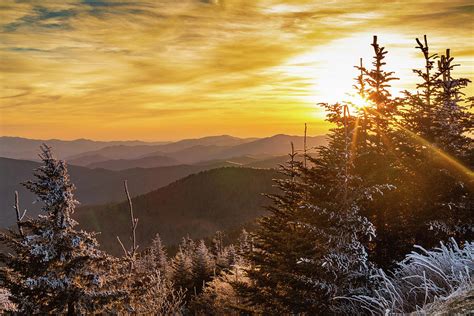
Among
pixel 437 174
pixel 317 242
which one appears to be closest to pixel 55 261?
pixel 317 242

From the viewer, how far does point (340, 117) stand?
35.4 feet

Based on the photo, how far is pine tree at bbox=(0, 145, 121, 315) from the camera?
972 centimetres

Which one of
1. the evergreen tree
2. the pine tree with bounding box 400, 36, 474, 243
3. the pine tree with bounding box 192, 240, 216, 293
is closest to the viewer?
the evergreen tree

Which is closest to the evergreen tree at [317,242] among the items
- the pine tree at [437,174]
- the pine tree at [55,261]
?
the pine tree at [437,174]

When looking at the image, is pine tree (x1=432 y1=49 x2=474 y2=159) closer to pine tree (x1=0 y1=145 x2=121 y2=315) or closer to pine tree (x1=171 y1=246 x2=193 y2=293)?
pine tree (x1=0 y1=145 x2=121 y2=315)

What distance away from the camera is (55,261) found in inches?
388

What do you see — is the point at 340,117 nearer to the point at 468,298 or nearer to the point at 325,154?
the point at 325,154

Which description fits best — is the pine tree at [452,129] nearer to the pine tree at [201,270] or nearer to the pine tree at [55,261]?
the pine tree at [55,261]

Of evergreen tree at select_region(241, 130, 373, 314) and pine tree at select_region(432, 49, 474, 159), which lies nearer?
evergreen tree at select_region(241, 130, 373, 314)

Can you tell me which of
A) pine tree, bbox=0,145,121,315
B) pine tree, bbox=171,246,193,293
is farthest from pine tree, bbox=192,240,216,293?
pine tree, bbox=0,145,121,315

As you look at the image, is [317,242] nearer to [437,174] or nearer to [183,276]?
[437,174]

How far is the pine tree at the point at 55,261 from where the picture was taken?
9.72 metres

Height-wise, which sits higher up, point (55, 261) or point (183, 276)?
point (55, 261)

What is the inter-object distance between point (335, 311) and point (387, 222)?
13.0ft
